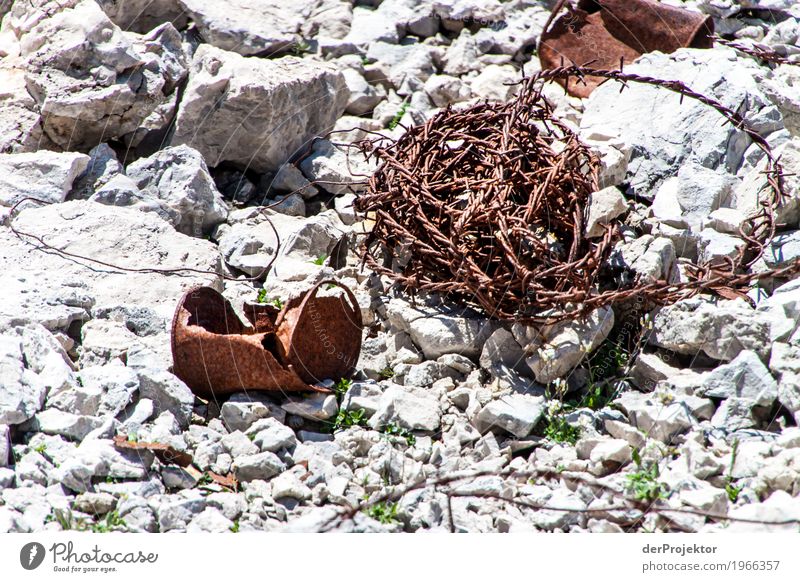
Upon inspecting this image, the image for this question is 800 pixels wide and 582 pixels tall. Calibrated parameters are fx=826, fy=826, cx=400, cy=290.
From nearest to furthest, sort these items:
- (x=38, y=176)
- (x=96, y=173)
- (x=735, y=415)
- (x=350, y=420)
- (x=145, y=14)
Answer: (x=735, y=415), (x=350, y=420), (x=38, y=176), (x=96, y=173), (x=145, y=14)

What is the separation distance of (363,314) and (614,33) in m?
3.42

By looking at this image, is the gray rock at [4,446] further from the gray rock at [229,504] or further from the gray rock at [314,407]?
the gray rock at [314,407]

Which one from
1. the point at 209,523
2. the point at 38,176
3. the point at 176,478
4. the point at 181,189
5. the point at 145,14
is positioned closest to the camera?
the point at 209,523

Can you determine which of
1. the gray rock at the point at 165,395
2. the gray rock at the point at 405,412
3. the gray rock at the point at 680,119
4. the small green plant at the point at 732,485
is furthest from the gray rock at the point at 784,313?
the gray rock at the point at 165,395

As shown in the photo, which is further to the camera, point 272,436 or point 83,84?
point 83,84

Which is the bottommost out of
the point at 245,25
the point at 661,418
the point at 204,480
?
the point at 204,480

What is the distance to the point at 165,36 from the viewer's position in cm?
566

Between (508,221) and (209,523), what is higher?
(508,221)

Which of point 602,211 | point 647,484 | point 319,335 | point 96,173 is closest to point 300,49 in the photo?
point 96,173

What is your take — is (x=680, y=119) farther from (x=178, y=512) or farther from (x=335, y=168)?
(x=178, y=512)

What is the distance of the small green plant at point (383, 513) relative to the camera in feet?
9.89

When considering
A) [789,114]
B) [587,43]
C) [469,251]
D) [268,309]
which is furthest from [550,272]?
[587,43]

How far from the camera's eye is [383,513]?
3.03m

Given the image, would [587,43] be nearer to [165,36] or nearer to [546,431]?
[165,36]
